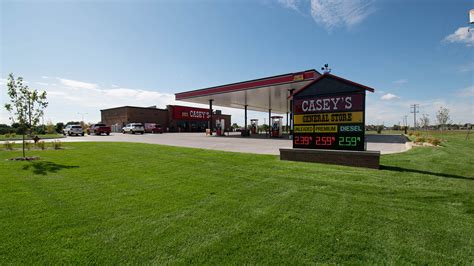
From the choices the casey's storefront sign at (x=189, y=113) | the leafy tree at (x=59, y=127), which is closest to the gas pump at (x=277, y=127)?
the casey's storefront sign at (x=189, y=113)

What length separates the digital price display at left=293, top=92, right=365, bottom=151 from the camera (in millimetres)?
7227

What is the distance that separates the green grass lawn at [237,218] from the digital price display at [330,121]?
1605 millimetres

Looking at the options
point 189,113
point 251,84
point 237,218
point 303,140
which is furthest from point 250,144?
point 189,113

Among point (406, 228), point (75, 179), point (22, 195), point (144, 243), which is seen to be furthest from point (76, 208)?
point (406, 228)

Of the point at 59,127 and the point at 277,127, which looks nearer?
the point at 277,127

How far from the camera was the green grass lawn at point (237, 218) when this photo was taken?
2.61 m

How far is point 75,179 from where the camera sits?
5.73 meters

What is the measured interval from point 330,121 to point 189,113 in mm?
46473

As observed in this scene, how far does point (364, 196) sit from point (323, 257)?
8.22 feet

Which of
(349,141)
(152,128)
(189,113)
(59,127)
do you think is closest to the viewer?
(349,141)

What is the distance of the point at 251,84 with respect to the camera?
69.8ft

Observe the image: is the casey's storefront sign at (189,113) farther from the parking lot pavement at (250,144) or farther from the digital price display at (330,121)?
the digital price display at (330,121)

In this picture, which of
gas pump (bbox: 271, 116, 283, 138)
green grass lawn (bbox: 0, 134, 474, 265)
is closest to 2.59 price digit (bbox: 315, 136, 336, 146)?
green grass lawn (bbox: 0, 134, 474, 265)

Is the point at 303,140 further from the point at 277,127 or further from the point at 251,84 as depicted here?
the point at 277,127
